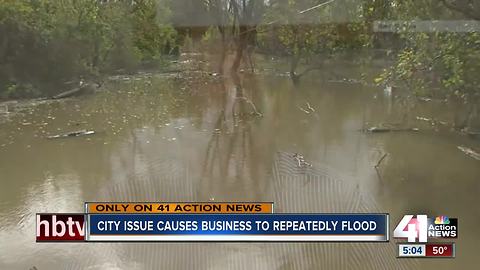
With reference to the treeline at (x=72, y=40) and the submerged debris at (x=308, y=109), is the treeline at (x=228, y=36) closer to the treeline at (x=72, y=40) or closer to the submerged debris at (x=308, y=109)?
the treeline at (x=72, y=40)

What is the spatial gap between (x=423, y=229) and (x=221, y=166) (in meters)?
1.80

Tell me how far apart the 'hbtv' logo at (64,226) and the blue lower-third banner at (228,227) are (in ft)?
0.10

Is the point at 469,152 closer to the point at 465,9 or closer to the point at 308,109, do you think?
the point at 465,9

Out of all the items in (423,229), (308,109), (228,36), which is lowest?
(423,229)

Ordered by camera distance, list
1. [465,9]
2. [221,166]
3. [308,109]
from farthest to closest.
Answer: [308,109] → [221,166] → [465,9]

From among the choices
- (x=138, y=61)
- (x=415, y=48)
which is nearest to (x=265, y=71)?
(x=138, y=61)

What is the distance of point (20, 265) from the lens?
198 cm

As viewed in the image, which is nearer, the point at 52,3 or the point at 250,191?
the point at 250,191

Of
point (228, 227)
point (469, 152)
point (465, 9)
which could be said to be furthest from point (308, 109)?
point (228, 227)

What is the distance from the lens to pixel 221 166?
127 inches

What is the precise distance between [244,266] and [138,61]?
7.71 feet

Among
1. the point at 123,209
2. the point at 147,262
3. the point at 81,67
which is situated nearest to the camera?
the point at 123,209

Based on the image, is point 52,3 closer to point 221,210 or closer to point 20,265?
point 20,265

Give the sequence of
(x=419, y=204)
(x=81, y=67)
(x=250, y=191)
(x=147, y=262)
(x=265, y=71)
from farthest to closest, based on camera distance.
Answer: (x=265, y=71) → (x=81, y=67) → (x=250, y=191) → (x=419, y=204) → (x=147, y=262)
